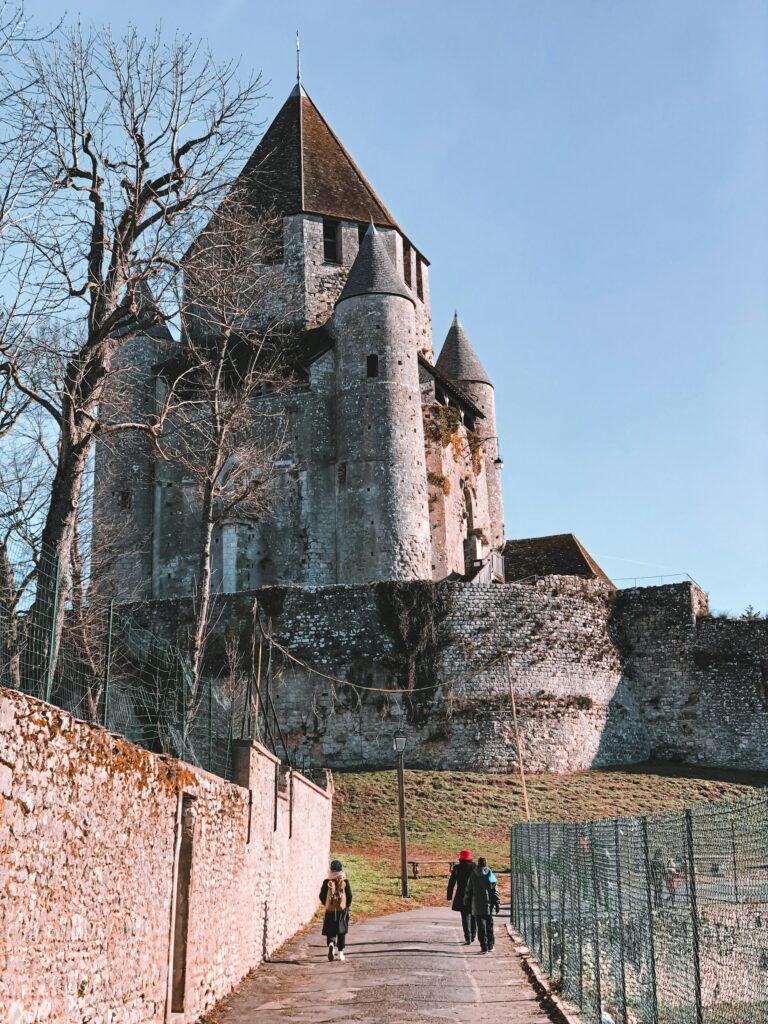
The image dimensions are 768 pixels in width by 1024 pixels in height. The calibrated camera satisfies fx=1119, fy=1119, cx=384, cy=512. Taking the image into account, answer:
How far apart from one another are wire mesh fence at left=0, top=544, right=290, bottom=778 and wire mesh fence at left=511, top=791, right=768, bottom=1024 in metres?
3.65

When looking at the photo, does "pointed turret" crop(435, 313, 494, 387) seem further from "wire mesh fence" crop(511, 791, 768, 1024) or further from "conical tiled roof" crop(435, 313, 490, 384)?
"wire mesh fence" crop(511, 791, 768, 1024)

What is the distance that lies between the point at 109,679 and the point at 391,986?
4.55m

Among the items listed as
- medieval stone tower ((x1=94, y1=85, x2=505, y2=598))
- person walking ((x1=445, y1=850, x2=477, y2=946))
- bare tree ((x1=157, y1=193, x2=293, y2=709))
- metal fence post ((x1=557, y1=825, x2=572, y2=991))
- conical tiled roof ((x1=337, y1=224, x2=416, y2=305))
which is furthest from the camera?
conical tiled roof ((x1=337, y1=224, x2=416, y2=305))

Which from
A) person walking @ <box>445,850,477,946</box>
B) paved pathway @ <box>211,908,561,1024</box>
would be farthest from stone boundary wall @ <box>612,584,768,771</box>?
person walking @ <box>445,850,477,946</box>

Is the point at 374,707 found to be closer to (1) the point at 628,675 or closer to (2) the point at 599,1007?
(1) the point at 628,675

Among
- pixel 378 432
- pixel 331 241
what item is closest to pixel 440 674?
pixel 378 432

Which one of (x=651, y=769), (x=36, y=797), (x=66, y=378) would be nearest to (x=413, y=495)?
(x=651, y=769)

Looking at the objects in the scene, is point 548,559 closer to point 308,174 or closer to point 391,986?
point 308,174

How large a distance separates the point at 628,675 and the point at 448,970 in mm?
21557

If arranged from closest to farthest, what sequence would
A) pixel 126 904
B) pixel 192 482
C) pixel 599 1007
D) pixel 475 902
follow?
pixel 126 904 < pixel 599 1007 < pixel 475 902 < pixel 192 482

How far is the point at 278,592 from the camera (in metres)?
29.7

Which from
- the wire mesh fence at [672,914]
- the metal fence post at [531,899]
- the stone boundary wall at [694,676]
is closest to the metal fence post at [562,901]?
the wire mesh fence at [672,914]

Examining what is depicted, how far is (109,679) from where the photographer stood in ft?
26.2

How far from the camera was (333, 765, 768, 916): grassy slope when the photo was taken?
75.2 feet
